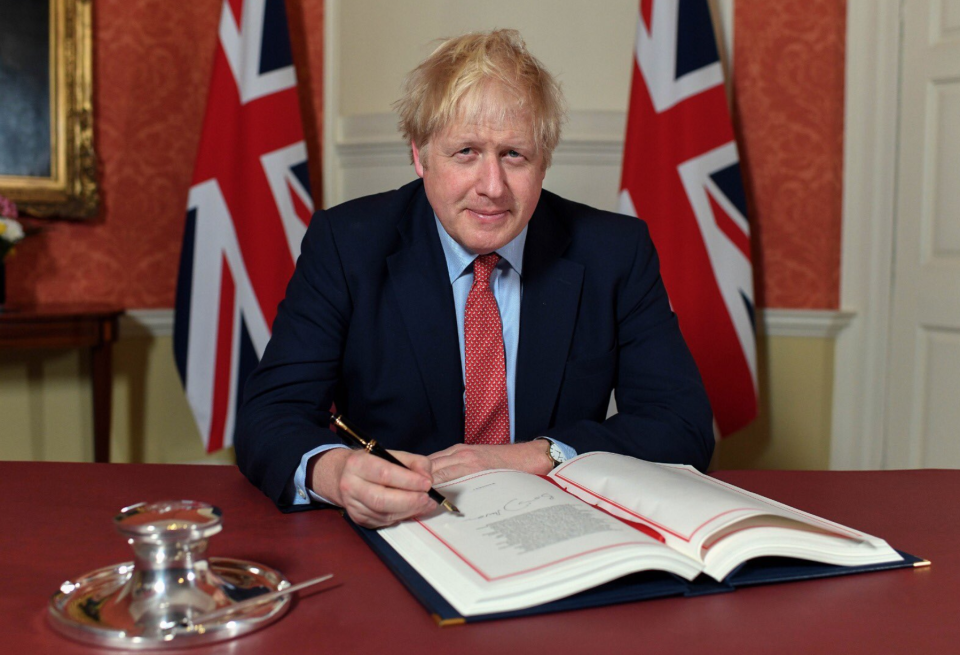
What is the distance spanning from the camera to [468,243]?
1653 millimetres

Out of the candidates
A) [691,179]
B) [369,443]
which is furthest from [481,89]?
[691,179]

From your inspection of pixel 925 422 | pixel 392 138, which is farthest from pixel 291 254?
pixel 925 422

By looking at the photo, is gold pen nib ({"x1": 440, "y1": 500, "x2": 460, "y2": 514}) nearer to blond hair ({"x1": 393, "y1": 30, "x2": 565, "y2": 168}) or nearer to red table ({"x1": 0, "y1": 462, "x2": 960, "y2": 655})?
red table ({"x1": 0, "y1": 462, "x2": 960, "y2": 655})

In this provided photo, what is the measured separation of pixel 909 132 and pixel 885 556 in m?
2.92

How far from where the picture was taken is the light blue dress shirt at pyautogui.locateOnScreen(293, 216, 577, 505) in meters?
1.72

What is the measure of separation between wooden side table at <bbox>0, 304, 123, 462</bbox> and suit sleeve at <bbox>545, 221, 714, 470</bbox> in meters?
2.08

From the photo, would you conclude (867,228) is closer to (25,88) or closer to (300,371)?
(300,371)

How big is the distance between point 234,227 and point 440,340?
189 centimetres

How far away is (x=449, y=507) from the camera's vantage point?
1.04m

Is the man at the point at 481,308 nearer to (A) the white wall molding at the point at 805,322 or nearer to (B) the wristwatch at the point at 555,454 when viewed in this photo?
(B) the wristwatch at the point at 555,454

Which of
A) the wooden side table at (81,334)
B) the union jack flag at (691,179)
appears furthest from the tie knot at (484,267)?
the wooden side table at (81,334)

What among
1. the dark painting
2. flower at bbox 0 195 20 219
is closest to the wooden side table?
flower at bbox 0 195 20 219

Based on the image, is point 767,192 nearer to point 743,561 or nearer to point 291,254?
point 291,254

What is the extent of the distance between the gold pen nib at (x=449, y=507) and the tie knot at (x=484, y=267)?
731mm
